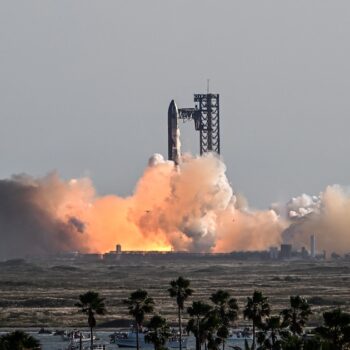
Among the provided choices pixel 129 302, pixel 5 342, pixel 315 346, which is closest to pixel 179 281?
pixel 129 302

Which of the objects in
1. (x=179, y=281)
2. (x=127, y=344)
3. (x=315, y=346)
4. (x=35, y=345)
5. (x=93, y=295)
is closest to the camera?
A: (x=315, y=346)

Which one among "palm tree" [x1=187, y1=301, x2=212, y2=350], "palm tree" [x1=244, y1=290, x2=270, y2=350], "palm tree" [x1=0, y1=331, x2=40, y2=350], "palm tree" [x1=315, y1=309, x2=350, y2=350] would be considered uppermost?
"palm tree" [x1=244, y1=290, x2=270, y2=350]

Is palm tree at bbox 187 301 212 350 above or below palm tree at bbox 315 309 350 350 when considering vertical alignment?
above

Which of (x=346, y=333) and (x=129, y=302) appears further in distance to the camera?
(x=129, y=302)

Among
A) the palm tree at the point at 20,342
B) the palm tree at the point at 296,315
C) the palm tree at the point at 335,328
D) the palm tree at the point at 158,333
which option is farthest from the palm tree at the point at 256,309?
the palm tree at the point at 20,342

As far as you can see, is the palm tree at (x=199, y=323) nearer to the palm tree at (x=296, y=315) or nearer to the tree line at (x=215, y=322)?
the tree line at (x=215, y=322)

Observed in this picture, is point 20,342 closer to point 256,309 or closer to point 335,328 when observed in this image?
point 335,328

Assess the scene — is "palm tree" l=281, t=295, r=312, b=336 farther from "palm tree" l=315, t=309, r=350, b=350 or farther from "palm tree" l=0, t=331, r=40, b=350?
"palm tree" l=0, t=331, r=40, b=350

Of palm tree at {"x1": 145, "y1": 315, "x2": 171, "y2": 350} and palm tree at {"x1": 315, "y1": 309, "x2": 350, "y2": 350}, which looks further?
palm tree at {"x1": 145, "y1": 315, "x2": 171, "y2": 350}

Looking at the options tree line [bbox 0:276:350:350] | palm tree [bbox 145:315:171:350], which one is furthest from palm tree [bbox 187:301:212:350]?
palm tree [bbox 145:315:171:350]

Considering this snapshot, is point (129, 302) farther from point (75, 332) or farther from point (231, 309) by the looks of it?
point (75, 332)

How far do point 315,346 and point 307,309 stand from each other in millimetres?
37347

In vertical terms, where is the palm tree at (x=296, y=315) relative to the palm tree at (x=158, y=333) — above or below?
above

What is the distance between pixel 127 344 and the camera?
179500 millimetres
